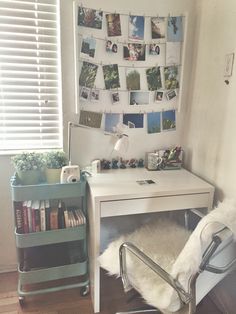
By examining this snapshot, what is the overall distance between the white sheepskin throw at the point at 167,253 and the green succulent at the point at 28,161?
2.18 ft

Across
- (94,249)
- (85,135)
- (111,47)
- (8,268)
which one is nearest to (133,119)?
(85,135)

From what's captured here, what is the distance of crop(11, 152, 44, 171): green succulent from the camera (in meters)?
1.54

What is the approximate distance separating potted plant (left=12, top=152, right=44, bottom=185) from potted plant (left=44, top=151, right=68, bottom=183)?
0.12 ft

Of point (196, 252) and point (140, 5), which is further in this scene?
point (140, 5)

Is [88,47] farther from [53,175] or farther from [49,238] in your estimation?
[49,238]

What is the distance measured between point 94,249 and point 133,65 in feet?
4.08

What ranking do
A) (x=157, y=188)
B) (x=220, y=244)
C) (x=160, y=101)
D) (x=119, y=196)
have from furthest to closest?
(x=160, y=101), (x=157, y=188), (x=119, y=196), (x=220, y=244)

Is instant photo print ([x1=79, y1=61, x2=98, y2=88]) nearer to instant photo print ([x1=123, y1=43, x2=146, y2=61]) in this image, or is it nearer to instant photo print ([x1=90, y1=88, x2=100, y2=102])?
instant photo print ([x1=90, y1=88, x2=100, y2=102])

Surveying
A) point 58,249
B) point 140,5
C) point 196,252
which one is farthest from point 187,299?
point 140,5

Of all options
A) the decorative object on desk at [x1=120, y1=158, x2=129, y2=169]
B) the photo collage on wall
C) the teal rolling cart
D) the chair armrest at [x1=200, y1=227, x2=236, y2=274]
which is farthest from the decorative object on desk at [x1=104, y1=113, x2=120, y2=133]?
the chair armrest at [x1=200, y1=227, x2=236, y2=274]

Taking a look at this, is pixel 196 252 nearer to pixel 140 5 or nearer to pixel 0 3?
pixel 140 5

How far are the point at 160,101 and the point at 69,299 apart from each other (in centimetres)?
151

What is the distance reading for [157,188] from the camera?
1521 millimetres

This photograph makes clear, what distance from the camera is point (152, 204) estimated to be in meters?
1.49
